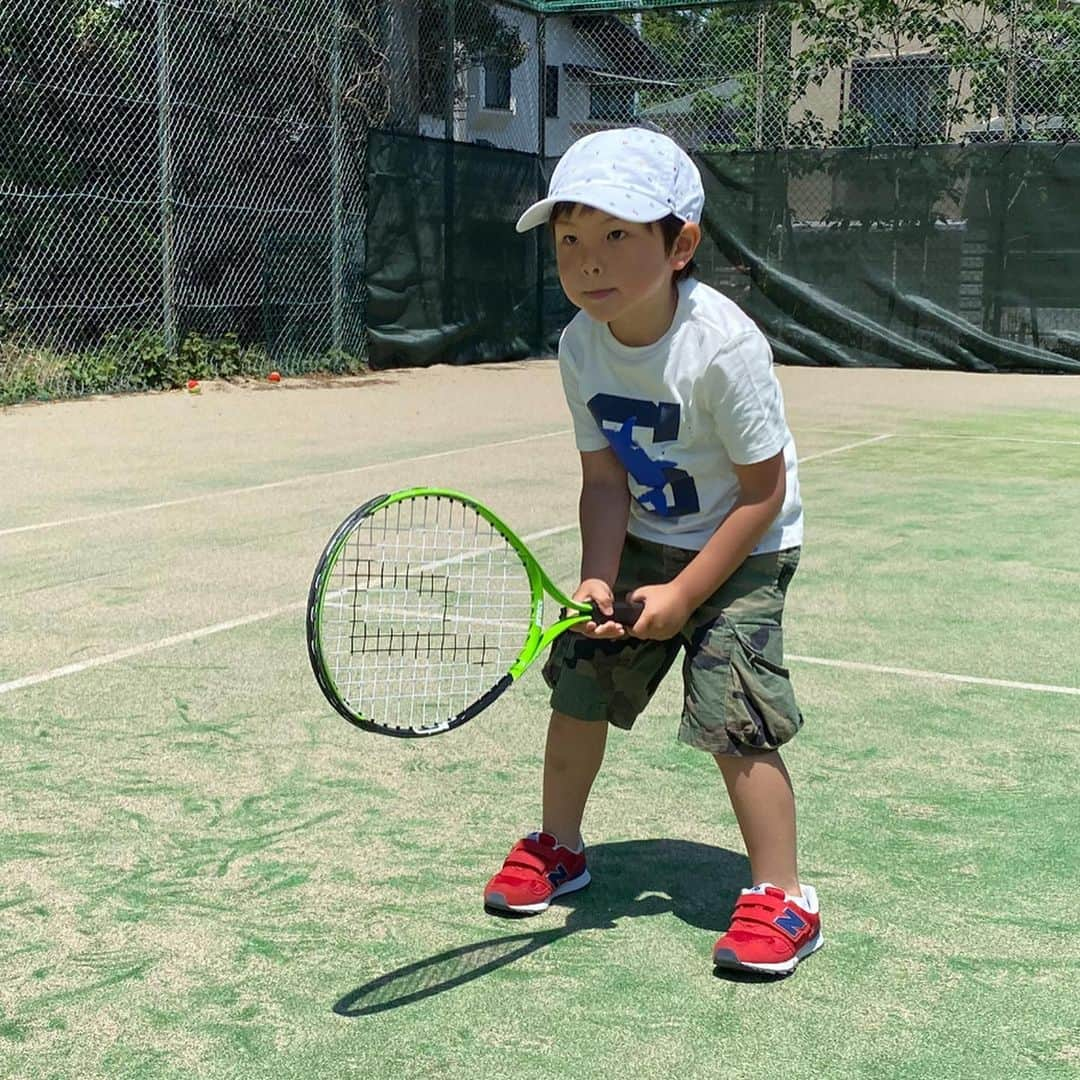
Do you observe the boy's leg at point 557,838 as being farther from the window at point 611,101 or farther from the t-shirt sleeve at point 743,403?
the window at point 611,101

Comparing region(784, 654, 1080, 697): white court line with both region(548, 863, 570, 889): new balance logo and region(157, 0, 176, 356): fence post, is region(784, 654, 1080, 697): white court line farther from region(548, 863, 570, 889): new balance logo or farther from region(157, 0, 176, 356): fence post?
region(157, 0, 176, 356): fence post

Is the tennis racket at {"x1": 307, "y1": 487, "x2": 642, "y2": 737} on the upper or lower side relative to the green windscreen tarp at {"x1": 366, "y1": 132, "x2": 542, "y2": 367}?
lower

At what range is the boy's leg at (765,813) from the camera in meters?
2.56

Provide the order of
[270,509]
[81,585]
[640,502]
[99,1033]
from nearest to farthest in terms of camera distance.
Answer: [99,1033] < [640,502] < [81,585] < [270,509]

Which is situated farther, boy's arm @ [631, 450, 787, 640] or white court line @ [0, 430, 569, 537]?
white court line @ [0, 430, 569, 537]

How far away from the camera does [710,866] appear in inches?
116

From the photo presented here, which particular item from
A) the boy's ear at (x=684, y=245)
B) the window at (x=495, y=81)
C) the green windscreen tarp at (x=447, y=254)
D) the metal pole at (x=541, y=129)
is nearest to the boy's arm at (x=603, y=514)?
the boy's ear at (x=684, y=245)

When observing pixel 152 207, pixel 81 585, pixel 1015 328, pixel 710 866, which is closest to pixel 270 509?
pixel 81 585

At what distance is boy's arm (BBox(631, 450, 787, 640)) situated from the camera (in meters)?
2.52

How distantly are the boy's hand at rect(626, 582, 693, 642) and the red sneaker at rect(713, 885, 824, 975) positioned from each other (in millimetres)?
457

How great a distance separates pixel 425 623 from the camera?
4898 mm

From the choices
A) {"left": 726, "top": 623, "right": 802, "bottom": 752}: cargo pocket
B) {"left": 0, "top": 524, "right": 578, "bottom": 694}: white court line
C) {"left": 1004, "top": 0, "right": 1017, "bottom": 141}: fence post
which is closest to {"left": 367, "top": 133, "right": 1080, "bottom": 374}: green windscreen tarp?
{"left": 1004, "top": 0, "right": 1017, "bottom": 141}: fence post

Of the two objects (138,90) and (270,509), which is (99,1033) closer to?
(270,509)

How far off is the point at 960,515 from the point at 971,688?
9.64ft
